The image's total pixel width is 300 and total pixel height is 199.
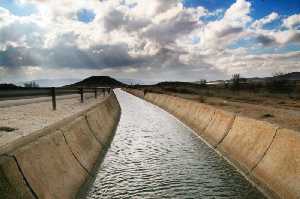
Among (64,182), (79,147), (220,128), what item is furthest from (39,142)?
(220,128)

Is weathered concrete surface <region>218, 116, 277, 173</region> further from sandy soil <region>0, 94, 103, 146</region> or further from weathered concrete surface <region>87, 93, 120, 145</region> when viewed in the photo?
sandy soil <region>0, 94, 103, 146</region>

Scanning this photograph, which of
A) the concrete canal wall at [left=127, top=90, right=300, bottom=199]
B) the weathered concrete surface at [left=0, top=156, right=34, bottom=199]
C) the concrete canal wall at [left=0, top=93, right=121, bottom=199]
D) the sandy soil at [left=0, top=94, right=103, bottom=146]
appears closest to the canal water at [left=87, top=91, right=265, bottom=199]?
the concrete canal wall at [left=127, top=90, right=300, bottom=199]

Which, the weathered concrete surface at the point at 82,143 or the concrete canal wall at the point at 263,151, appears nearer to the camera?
the concrete canal wall at the point at 263,151

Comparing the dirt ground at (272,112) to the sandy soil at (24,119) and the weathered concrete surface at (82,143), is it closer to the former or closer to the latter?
the weathered concrete surface at (82,143)

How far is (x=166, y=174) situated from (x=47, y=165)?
4139mm

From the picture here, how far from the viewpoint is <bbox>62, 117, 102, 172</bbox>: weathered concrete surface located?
32.0 ft

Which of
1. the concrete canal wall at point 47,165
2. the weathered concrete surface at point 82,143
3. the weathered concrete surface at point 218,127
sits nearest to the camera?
the concrete canal wall at point 47,165

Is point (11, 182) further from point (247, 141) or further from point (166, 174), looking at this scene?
point (247, 141)

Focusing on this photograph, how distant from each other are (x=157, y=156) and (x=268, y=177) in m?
4.88

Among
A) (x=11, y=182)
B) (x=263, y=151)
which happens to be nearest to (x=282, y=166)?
(x=263, y=151)

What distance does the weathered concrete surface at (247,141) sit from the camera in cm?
1025

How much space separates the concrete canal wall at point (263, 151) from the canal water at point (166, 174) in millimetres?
378

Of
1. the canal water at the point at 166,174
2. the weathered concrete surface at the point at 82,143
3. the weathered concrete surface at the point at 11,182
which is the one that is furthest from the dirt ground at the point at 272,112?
the weathered concrete surface at the point at 11,182

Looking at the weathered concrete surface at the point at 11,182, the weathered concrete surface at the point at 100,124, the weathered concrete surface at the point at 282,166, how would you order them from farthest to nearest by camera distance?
the weathered concrete surface at the point at 100,124 < the weathered concrete surface at the point at 282,166 < the weathered concrete surface at the point at 11,182
